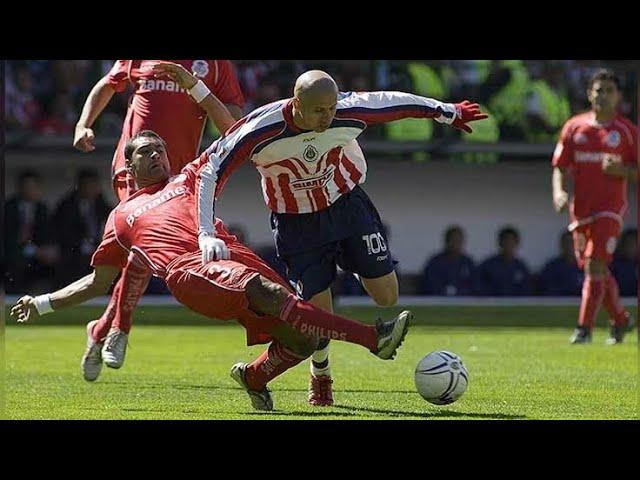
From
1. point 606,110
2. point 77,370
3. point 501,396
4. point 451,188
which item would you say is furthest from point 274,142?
point 451,188

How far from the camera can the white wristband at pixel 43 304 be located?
8.75m

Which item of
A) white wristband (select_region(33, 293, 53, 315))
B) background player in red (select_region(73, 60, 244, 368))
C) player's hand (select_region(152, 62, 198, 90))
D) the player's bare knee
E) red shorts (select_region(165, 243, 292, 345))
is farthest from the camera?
background player in red (select_region(73, 60, 244, 368))

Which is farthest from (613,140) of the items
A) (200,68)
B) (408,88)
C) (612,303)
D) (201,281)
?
(408,88)

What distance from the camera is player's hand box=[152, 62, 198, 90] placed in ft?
29.7

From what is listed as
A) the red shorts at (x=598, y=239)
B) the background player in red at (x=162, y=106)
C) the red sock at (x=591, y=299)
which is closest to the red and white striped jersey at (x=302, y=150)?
the background player in red at (x=162, y=106)

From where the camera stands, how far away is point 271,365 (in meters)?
7.99

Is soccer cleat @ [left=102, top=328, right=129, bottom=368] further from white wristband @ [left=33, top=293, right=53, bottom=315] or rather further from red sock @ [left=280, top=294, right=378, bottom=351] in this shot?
red sock @ [left=280, top=294, right=378, bottom=351]

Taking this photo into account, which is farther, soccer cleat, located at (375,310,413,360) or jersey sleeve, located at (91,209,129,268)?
jersey sleeve, located at (91,209,129,268)

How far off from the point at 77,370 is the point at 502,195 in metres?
15.2

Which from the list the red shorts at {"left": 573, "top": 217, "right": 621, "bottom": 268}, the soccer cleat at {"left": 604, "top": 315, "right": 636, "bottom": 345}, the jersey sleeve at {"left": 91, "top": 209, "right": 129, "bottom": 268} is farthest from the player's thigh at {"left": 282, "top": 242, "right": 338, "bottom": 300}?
the soccer cleat at {"left": 604, "top": 315, "right": 636, "bottom": 345}

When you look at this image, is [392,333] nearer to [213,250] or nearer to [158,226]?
[213,250]

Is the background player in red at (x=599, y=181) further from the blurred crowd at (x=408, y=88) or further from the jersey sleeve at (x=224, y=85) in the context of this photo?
the blurred crowd at (x=408, y=88)

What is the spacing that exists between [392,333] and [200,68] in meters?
3.67

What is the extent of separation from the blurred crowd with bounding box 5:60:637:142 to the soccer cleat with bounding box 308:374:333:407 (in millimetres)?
14114
